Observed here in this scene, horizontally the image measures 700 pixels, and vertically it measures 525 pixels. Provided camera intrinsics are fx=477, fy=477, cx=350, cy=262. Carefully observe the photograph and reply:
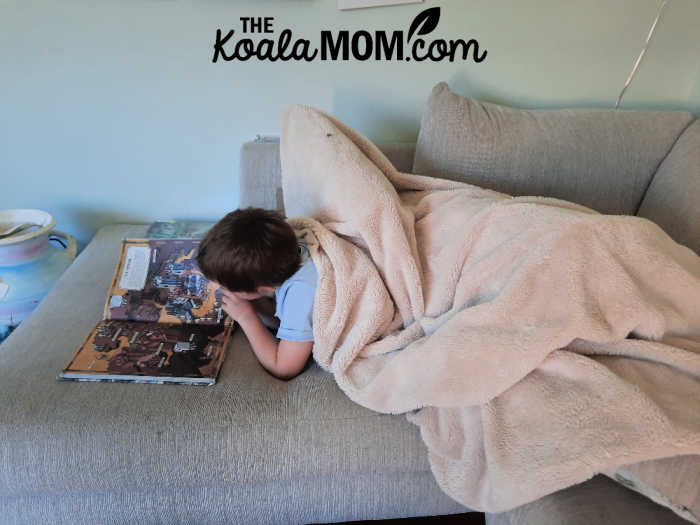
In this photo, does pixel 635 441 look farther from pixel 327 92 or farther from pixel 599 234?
pixel 327 92

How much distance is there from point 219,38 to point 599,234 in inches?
44.4

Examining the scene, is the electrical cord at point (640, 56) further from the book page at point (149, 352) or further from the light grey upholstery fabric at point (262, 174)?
the book page at point (149, 352)

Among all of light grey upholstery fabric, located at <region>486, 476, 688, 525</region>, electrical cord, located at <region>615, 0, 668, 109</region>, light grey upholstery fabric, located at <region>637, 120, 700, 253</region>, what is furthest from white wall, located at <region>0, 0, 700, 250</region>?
light grey upholstery fabric, located at <region>486, 476, 688, 525</region>

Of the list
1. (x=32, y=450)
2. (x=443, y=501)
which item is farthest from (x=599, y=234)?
(x=32, y=450)

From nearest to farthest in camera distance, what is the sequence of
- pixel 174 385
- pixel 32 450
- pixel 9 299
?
pixel 32 450
pixel 174 385
pixel 9 299

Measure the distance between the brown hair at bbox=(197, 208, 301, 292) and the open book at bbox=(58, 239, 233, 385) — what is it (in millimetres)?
206

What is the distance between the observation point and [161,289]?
1.16 meters

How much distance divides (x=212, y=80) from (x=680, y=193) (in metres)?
1.30

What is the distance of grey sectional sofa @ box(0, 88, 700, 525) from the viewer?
0.86 m

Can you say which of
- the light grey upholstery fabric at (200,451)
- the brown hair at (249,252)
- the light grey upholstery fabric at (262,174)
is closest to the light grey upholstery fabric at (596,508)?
the light grey upholstery fabric at (200,451)

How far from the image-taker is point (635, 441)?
0.71 meters

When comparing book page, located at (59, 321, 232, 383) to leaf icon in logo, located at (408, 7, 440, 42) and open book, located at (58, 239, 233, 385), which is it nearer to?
open book, located at (58, 239, 233, 385)

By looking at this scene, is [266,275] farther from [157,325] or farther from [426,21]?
[426,21]

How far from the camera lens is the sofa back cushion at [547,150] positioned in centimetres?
123
